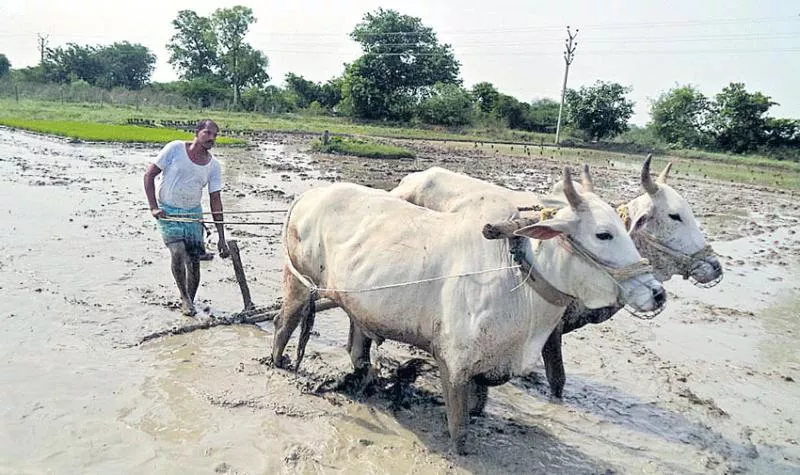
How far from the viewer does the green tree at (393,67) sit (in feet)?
178

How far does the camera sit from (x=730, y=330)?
26.2ft

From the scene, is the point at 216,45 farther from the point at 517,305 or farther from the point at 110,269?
the point at 517,305

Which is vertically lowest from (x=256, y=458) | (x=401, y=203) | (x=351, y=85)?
(x=256, y=458)

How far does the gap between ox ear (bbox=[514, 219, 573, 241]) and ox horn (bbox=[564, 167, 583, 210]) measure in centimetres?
12

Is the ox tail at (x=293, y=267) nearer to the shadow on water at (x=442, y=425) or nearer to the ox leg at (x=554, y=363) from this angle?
the shadow on water at (x=442, y=425)

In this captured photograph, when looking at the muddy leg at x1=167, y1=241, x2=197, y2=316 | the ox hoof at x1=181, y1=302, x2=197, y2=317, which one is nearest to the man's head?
the muddy leg at x1=167, y1=241, x2=197, y2=316

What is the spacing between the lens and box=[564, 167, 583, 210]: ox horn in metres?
3.64

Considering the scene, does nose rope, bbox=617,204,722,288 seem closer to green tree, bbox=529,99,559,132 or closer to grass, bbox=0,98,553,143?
grass, bbox=0,98,553,143

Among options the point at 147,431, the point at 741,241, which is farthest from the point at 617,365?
the point at 741,241

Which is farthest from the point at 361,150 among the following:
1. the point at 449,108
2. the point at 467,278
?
the point at 449,108

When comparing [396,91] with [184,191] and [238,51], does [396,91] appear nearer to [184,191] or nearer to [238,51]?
[238,51]

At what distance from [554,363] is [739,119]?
42.2m

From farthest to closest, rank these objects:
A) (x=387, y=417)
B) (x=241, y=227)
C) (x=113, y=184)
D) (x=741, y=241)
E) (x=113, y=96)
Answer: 1. (x=113, y=96)
2. (x=113, y=184)
3. (x=741, y=241)
4. (x=241, y=227)
5. (x=387, y=417)

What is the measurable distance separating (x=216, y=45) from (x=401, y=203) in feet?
224
